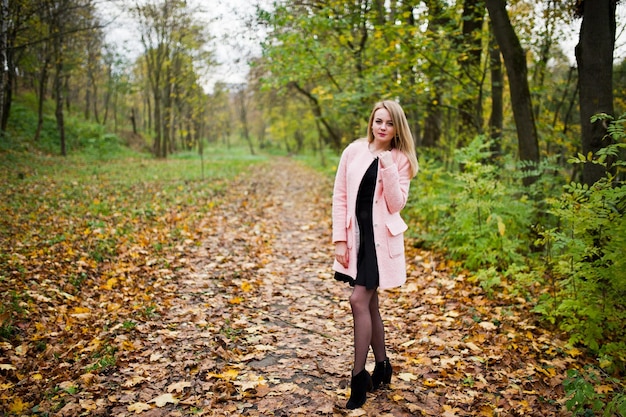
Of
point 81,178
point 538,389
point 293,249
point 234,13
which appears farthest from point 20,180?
point 538,389

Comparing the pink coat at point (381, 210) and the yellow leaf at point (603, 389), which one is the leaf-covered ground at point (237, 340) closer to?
the yellow leaf at point (603, 389)

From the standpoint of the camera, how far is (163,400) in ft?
10.7

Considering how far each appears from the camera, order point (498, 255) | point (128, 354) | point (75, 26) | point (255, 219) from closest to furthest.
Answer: point (128, 354)
point (498, 255)
point (255, 219)
point (75, 26)

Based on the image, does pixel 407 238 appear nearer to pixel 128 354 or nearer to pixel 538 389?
pixel 538 389

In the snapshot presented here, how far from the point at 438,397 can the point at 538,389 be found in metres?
0.88

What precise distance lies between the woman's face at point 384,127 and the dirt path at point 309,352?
2.14 metres

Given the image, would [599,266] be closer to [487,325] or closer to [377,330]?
[487,325]

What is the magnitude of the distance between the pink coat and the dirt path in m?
1.10

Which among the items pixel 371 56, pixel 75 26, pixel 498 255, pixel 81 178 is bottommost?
pixel 498 255

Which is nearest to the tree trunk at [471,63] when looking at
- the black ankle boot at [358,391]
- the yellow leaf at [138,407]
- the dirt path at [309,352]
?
the dirt path at [309,352]

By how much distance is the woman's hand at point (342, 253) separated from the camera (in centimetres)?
322

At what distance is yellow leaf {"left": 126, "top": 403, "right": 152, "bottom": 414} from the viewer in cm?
311

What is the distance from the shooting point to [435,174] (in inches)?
339

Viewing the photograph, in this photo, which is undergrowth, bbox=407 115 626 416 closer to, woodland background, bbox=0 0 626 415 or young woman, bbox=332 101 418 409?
woodland background, bbox=0 0 626 415
